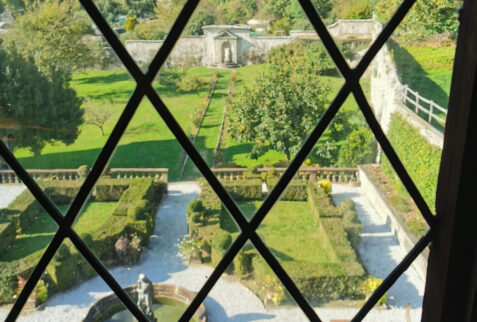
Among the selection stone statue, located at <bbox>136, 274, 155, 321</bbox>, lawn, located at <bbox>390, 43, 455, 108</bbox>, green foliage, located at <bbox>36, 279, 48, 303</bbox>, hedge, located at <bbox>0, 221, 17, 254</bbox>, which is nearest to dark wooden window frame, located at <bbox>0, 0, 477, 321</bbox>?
lawn, located at <bbox>390, 43, 455, 108</bbox>

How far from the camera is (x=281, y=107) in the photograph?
38.6 inches

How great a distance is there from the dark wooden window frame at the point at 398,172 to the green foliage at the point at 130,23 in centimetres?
12

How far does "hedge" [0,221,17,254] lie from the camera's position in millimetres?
1295

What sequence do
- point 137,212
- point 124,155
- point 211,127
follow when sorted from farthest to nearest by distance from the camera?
point 137,212 → point 211,127 → point 124,155

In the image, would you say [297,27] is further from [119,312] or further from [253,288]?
[253,288]

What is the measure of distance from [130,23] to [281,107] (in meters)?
0.58

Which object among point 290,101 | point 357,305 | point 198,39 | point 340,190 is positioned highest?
point 198,39

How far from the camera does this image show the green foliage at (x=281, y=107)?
2.90 feet

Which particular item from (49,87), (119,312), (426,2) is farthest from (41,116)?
(119,312)

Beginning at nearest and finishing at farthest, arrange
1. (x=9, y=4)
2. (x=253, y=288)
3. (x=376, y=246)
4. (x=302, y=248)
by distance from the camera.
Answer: (x=9, y=4), (x=253, y=288), (x=302, y=248), (x=376, y=246)

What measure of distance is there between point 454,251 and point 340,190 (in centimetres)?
329

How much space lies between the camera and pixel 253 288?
3.19m

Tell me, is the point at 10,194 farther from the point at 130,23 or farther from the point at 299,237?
the point at 299,237

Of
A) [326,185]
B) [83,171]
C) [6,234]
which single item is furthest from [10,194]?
[326,185]
